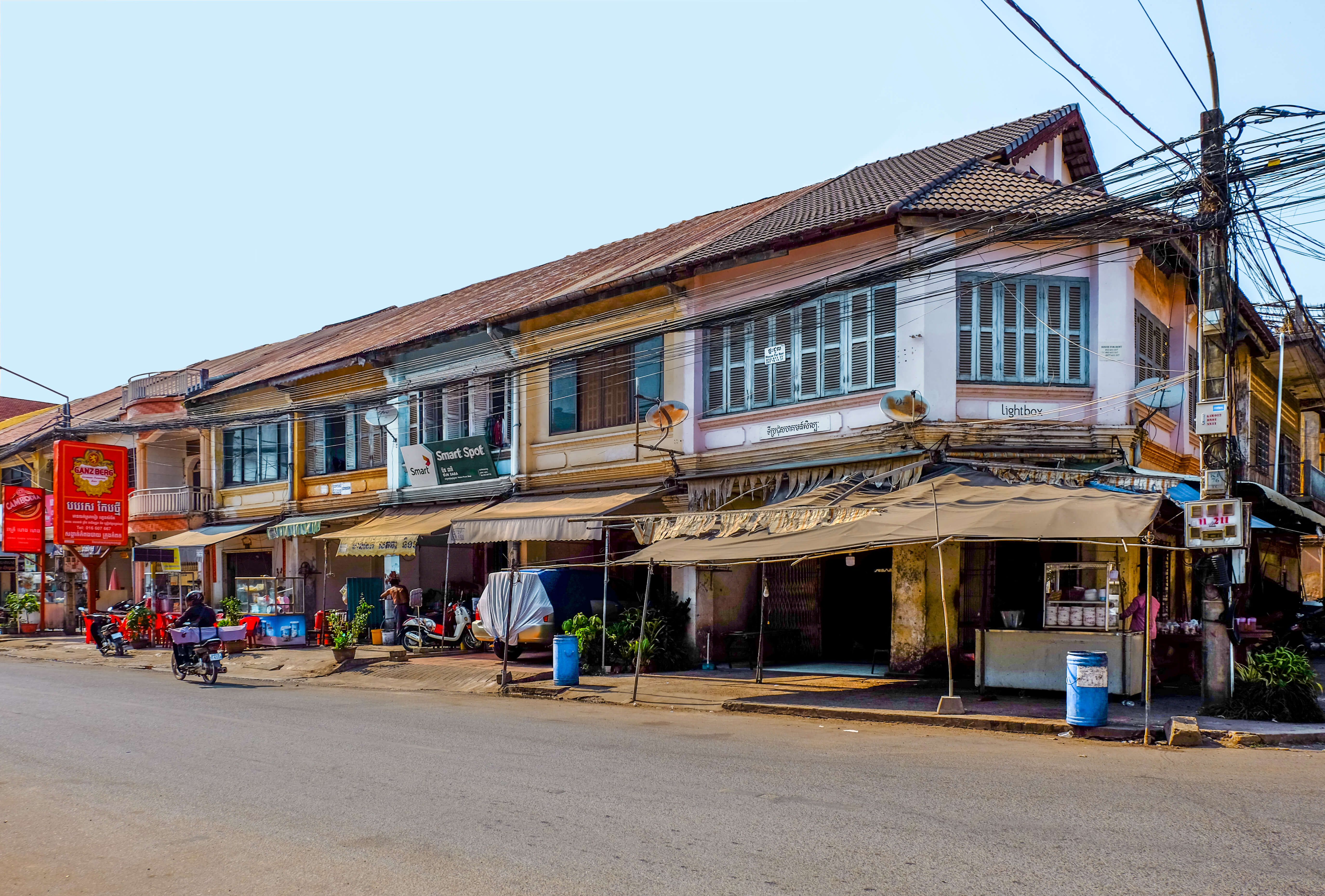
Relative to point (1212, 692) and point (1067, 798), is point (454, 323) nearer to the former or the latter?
point (1212, 692)

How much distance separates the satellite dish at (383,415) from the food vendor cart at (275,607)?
16.0 ft

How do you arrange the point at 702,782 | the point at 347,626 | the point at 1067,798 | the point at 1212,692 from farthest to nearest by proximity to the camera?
the point at 347,626 → the point at 1212,692 → the point at 702,782 → the point at 1067,798

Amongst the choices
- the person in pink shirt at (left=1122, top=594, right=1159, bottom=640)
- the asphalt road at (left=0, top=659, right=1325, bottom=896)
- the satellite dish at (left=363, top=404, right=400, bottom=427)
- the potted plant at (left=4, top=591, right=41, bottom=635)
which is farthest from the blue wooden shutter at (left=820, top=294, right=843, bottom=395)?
the potted plant at (left=4, top=591, right=41, bottom=635)

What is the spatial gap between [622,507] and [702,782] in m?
10.4

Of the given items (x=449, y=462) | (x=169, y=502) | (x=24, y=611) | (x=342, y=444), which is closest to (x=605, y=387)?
(x=449, y=462)

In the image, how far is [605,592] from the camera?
16219 mm

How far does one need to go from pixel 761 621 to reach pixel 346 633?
916 centimetres

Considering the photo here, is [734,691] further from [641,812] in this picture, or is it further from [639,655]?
[641,812]

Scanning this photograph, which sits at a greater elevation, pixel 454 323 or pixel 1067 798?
pixel 454 323

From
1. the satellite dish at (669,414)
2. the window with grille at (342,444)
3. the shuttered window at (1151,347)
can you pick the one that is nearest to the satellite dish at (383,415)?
the window with grille at (342,444)

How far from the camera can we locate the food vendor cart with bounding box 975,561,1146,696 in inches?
546

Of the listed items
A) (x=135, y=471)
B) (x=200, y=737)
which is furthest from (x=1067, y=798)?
(x=135, y=471)

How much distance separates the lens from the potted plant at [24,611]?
34562mm

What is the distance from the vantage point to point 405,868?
6.36 m
